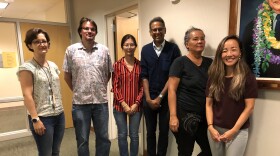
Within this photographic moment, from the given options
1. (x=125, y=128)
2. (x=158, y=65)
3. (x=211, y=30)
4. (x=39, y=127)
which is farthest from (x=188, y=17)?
(x=39, y=127)

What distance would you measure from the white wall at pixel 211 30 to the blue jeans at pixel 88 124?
730mm

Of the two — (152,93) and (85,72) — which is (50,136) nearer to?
(85,72)

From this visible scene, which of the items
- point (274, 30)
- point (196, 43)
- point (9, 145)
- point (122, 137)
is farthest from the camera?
point (9, 145)

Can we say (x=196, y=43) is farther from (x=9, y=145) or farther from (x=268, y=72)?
(x=9, y=145)

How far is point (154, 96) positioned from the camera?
1.88m

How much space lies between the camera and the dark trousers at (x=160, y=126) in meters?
1.85

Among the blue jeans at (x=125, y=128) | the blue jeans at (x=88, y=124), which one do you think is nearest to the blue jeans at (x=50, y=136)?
the blue jeans at (x=88, y=124)

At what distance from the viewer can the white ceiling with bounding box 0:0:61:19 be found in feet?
11.0

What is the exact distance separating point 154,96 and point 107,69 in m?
0.55

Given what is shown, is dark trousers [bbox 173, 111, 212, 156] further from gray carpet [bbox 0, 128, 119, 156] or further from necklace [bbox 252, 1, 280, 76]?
gray carpet [bbox 0, 128, 119, 156]

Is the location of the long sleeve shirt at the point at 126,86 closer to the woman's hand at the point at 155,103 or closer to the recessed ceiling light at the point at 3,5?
the woman's hand at the point at 155,103

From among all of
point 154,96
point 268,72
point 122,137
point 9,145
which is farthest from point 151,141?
point 9,145

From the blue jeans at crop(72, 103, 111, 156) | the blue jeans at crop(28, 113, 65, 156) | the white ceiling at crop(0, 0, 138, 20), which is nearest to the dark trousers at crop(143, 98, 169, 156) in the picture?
the blue jeans at crop(72, 103, 111, 156)

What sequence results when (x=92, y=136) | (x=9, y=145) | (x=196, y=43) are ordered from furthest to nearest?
(x=92, y=136) < (x=9, y=145) < (x=196, y=43)
